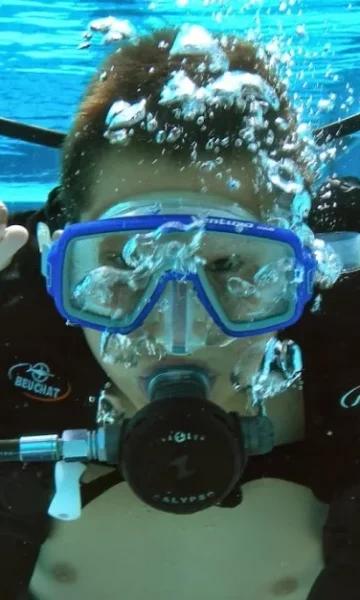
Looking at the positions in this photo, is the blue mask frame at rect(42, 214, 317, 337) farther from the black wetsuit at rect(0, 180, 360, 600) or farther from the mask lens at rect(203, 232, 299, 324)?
the black wetsuit at rect(0, 180, 360, 600)

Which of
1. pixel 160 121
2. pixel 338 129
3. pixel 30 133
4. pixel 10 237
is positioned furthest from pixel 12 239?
pixel 338 129

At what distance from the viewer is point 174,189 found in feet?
6.36

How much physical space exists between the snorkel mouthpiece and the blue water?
1681 mm

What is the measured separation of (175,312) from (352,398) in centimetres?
66

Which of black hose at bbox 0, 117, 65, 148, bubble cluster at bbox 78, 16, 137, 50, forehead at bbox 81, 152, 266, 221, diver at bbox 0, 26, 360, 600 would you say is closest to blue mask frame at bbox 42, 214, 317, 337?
diver at bbox 0, 26, 360, 600

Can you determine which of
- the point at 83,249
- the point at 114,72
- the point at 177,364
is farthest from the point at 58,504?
the point at 114,72

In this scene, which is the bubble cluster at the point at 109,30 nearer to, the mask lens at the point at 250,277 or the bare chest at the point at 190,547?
the mask lens at the point at 250,277

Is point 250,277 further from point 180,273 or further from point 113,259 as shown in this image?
point 113,259

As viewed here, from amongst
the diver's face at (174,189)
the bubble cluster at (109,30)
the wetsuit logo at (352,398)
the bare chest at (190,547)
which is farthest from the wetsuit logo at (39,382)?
the bubble cluster at (109,30)

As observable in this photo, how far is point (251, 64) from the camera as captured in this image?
232 centimetres

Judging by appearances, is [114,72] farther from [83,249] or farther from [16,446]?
[16,446]

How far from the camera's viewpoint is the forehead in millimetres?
1938

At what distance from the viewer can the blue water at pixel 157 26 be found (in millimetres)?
3287

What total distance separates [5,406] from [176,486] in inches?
27.9
